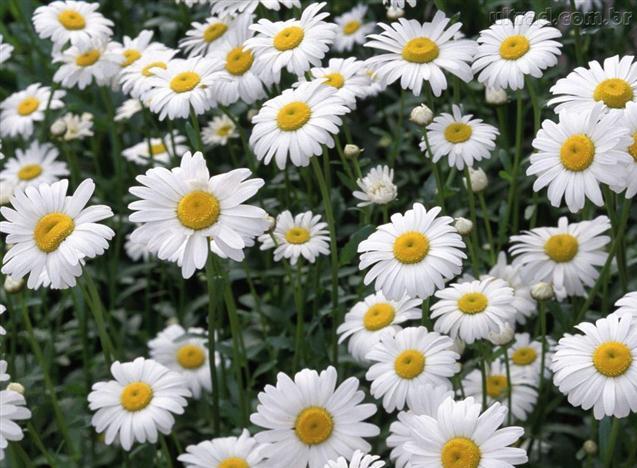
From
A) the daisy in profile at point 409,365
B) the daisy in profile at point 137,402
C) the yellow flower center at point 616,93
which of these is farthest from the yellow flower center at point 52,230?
the yellow flower center at point 616,93

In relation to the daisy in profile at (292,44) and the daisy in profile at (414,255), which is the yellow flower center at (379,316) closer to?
the daisy in profile at (414,255)

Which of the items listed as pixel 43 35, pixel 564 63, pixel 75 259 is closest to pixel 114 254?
pixel 43 35

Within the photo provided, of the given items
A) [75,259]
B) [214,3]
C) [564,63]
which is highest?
[564,63]

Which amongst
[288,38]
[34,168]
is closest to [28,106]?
[34,168]

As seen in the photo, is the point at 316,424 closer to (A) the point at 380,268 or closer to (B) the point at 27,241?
(A) the point at 380,268

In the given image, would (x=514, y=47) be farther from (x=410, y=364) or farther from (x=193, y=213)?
(x=193, y=213)

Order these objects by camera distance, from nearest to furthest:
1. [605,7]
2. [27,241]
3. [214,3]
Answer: [27,241] → [214,3] → [605,7]
